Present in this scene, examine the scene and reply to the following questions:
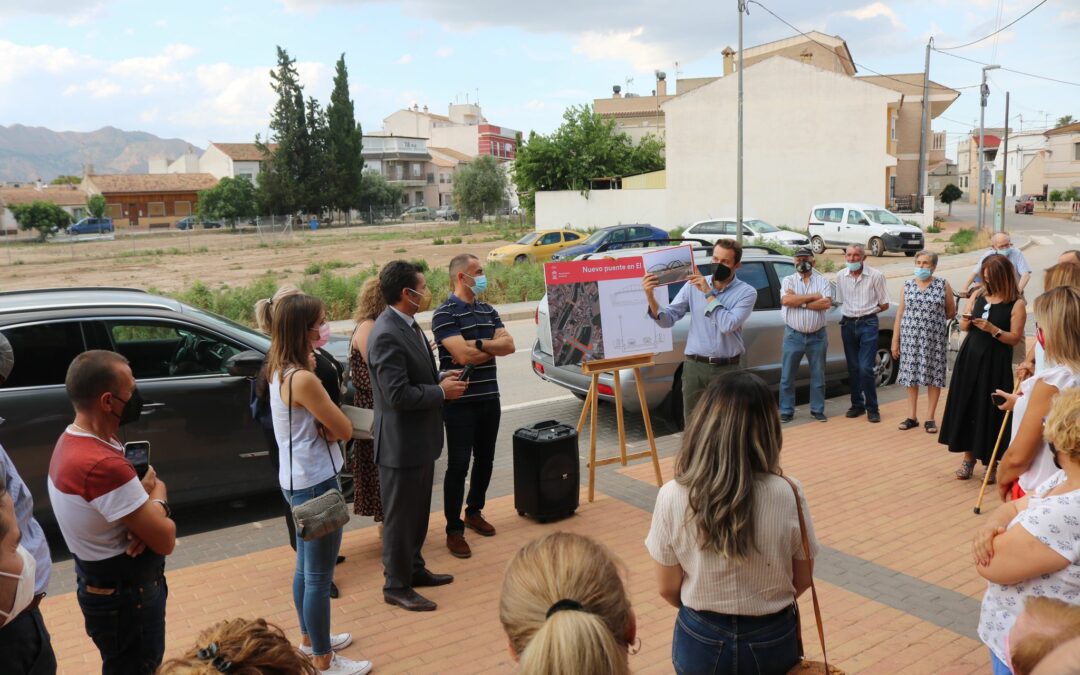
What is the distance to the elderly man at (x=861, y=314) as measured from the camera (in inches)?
346

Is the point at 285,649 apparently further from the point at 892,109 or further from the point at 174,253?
the point at 892,109

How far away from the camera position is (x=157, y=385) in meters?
6.32

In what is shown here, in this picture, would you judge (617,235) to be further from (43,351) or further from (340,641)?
(340,641)

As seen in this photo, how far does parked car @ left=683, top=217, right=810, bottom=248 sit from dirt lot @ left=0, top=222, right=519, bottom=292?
33.9 ft

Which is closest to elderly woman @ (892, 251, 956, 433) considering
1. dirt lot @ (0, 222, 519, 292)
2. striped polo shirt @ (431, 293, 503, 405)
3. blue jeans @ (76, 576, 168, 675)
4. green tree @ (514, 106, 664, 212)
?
striped polo shirt @ (431, 293, 503, 405)

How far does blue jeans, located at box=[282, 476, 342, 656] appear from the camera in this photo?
4004 millimetres

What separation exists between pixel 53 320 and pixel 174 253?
138 feet

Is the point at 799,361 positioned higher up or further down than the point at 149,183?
further down

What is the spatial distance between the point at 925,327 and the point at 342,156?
73801mm

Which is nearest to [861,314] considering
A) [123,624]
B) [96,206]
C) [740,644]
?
[740,644]

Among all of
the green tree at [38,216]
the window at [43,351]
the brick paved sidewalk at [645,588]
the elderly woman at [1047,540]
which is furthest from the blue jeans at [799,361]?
the green tree at [38,216]

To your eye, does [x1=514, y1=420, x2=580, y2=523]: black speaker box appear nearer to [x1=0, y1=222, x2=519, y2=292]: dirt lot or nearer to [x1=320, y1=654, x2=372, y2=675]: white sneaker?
[x1=320, y1=654, x2=372, y2=675]: white sneaker

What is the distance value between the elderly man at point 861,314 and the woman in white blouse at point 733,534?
21.5 feet

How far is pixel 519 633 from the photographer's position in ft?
6.45
